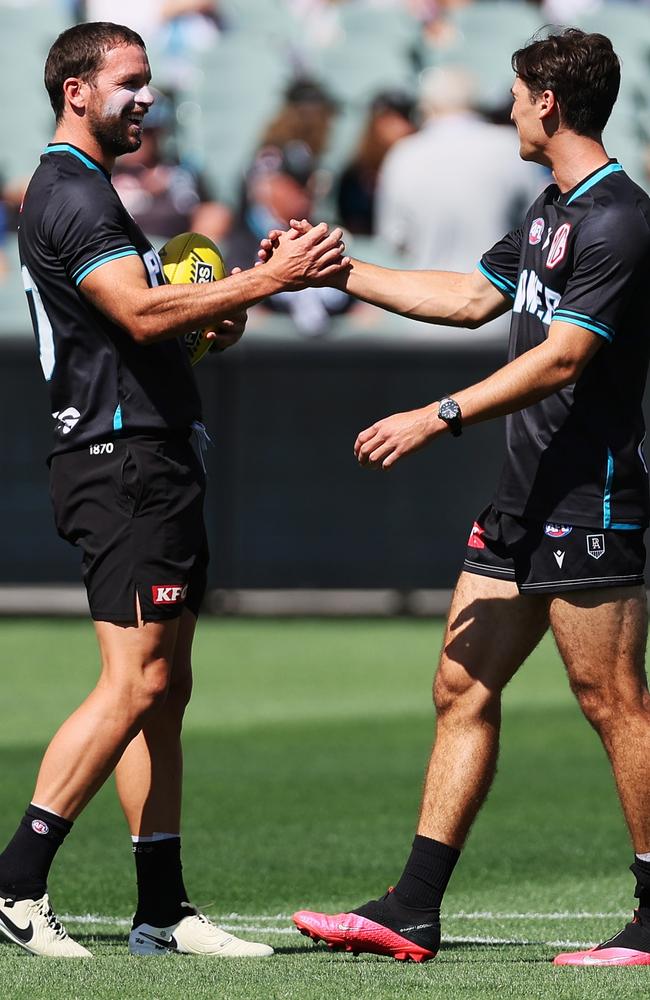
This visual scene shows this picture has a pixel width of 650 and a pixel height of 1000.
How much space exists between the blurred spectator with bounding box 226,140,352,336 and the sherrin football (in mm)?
9112

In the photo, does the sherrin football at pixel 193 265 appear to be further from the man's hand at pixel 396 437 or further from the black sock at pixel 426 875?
the black sock at pixel 426 875

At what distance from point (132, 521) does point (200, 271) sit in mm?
882

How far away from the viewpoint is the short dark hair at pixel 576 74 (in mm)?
4434

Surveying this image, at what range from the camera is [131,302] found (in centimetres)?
436

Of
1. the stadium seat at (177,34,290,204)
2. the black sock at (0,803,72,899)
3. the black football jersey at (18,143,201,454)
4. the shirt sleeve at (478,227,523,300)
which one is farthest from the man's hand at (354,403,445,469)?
the stadium seat at (177,34,290,204)

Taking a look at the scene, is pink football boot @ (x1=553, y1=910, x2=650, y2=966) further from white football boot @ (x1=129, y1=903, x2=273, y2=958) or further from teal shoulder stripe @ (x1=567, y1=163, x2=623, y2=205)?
teal shoulder stripe @ (x1=567, y1=163, x2=623, y2=205)

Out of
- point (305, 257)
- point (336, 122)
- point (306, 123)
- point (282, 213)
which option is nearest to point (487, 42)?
point (336, 122)

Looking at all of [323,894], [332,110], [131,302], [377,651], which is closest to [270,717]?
[377,651]

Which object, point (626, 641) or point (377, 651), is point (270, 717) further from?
point (626, 641)

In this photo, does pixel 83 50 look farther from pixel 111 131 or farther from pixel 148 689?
pixel 148 689

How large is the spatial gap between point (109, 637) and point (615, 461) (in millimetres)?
1426

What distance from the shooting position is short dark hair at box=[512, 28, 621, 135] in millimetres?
4434

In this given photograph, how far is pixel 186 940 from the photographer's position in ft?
15.2

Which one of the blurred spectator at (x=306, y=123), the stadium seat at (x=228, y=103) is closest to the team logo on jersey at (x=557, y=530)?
the blurred spectator at (x=306, y=123)
